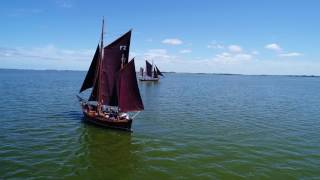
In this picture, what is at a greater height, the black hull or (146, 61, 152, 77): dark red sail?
(146, 61, 152, 77): dark red sail

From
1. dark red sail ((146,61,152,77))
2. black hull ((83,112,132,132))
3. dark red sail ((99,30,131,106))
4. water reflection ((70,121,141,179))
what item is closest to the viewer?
water reflection ((70,121,141,179))

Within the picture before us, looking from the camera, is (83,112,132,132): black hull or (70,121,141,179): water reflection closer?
(70,121,141,179): water reflection

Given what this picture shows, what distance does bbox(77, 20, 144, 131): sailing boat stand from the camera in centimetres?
3162

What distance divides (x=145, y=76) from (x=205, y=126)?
87866 millimetres

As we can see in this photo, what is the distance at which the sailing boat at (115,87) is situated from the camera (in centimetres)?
3162

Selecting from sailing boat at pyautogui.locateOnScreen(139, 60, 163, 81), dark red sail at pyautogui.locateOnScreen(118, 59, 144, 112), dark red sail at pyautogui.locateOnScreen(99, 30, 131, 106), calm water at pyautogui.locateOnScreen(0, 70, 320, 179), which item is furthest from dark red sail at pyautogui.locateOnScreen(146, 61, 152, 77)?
dark red sail at pyautogui.locateOnScreen(118, 59, 144, 112)

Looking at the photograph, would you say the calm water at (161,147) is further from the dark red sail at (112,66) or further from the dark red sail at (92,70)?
the dark red sail at (92,70)

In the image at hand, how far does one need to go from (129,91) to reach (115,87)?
6.46 feet

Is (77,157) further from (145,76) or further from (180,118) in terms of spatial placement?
(145,76)

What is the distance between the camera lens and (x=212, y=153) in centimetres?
2481

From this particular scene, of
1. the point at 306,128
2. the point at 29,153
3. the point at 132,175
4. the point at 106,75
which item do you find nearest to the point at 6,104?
the point at 106,75

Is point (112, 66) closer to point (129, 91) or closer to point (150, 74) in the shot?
point (129, 91)

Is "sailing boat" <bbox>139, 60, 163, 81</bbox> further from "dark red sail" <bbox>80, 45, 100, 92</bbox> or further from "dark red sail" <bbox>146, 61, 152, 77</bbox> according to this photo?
"dark red sail" <bbox>80, 45, 100, 92</bbox>

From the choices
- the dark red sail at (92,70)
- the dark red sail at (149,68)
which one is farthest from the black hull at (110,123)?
the dark red sail at (149,68)
